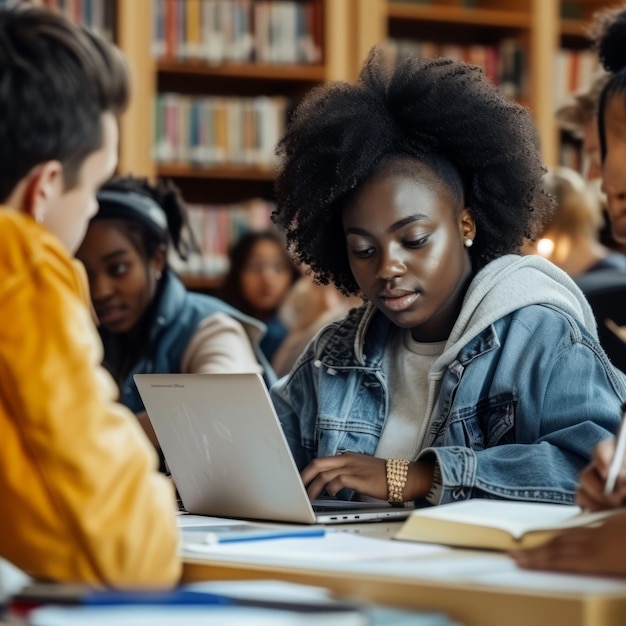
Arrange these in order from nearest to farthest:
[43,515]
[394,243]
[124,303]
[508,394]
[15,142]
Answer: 1. [43,515]
2. [15,142]
3. [508,394]
4. [394,243]
5. [124,303]

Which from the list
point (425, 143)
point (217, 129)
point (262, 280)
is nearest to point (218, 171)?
point (217, 129)

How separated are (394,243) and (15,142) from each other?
2.67 feet

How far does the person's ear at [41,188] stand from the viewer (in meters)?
1.22

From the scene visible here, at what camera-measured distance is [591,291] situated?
2633 millimetres

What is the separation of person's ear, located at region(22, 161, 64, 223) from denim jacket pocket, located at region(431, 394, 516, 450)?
2.48 ft

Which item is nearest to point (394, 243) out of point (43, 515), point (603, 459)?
point (603, 459)

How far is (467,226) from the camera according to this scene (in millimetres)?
2027

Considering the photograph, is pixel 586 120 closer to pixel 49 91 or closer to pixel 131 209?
pixel 131 209

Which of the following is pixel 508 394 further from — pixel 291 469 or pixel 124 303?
pixel 124 303

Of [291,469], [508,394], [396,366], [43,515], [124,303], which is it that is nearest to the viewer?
[43,515]

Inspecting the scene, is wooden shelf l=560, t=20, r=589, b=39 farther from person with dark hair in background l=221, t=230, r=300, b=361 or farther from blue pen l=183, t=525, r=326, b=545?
blue pen l=183, t=525, r=326, b=545

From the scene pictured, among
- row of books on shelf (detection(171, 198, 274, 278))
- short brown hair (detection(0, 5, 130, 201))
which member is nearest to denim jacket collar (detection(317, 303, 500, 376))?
short brown hair (detection(0, 5, 130, 201))

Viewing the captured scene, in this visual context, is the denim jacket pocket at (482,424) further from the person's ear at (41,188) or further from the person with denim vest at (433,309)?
the person's ear at (41,188)

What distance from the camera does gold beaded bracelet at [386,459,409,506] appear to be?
1.68 metres
